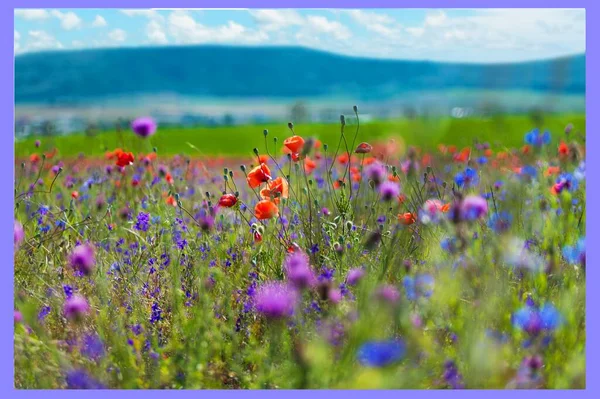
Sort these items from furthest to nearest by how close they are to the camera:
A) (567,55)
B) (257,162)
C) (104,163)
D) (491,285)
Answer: (104,163)
(257,162)
(567,55)
(491,285)

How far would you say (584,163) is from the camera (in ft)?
11.6

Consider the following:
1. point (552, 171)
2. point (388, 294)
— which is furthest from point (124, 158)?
point (552, 171)

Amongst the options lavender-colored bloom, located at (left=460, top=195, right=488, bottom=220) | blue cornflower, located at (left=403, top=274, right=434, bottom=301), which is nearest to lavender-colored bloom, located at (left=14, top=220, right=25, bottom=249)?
blue cornflower, located at (left=403, top=274, right=434, bottom=301)

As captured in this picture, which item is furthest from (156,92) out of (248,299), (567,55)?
(567,55)

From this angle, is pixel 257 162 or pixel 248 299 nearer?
pixel 248 299

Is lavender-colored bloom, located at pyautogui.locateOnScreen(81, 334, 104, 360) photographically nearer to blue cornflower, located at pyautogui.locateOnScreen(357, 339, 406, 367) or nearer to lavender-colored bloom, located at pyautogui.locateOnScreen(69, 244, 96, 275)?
lavender-colored bloom, located at pyautogui.locateOnScreen(69, 244, 96, 275)

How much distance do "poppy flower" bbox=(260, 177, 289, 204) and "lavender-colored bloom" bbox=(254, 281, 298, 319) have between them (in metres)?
0.36

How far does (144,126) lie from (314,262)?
3.00 feet

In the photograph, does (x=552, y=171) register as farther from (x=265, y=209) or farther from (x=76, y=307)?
(x=76, y=307)

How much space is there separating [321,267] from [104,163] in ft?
4.37

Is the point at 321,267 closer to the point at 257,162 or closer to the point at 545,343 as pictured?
the point at 257,162

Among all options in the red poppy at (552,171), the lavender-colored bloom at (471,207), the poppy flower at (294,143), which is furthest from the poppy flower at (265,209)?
the red poppy at (552,171)

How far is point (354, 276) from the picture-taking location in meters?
3.24

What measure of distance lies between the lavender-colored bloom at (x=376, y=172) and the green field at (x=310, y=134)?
0.43 ft
